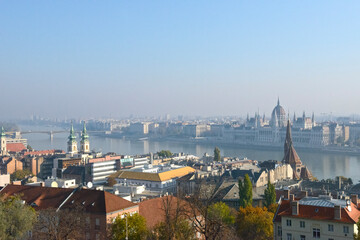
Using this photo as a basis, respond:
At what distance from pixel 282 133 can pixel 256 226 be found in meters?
56.5

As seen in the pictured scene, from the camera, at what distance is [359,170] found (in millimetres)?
31781

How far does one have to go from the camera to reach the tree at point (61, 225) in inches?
348

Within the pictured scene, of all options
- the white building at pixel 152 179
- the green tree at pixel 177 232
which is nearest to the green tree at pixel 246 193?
the green tree at pixel 177 232

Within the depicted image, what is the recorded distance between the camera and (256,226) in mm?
10703

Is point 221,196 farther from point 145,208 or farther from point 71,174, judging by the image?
point 71,174

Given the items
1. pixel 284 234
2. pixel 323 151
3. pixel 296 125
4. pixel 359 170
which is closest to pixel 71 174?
pixel 284 234

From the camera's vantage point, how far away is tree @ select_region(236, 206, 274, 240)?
1060 cm

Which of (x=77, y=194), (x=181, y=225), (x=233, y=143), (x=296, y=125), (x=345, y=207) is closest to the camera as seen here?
(x=181, y=225)

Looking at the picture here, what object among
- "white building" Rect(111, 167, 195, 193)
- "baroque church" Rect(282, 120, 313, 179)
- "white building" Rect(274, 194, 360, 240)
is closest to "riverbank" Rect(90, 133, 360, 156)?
"baroque church" Rect(282, 120, 313, 179)

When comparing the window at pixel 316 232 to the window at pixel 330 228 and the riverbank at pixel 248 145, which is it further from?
the riverbank at pixel 248 145

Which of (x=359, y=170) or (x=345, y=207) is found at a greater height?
(x=345, y=207)

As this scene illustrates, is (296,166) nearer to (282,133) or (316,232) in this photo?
(316,232)

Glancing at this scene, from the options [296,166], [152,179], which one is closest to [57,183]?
[152,179]

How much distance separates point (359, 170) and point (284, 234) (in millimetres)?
23966
